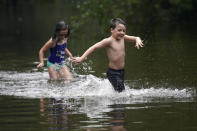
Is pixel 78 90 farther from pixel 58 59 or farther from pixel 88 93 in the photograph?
pixel 58 59

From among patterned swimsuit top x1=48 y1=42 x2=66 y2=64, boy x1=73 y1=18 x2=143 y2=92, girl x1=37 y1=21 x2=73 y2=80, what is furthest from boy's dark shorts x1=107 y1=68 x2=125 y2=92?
patterned swimsuit top x1=48 y1=42 x2=66 y2=64

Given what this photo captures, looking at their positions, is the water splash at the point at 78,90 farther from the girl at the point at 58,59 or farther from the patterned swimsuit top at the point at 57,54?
the patterned swimsuit top at the point at 57,54

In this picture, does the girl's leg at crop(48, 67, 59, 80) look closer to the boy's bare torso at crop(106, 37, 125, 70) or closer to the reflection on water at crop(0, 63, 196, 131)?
the reflection on water at crop(0, 63, 196, 131)

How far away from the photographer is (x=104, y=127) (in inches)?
296

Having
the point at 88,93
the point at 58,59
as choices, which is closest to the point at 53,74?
the point at 58,59

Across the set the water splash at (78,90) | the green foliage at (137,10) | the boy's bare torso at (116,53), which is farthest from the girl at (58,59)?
the green foliage at (137,10)

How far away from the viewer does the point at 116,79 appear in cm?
1085

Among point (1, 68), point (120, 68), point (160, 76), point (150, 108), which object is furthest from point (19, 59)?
point (150, 108)

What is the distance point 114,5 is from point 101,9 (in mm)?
1465

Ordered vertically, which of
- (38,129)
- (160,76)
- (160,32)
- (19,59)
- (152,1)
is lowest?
(38,129)

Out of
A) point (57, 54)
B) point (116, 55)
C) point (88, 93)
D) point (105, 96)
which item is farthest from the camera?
point (57, 54)

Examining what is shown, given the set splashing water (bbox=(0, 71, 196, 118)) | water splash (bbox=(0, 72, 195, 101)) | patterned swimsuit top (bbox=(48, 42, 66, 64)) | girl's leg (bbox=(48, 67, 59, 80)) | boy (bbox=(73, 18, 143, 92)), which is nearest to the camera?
splashing water (bbox=(0, 71, 196, 118))

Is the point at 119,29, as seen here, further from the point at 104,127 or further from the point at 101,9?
the point at 101,9

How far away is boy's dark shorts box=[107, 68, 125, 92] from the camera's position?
428 inches
